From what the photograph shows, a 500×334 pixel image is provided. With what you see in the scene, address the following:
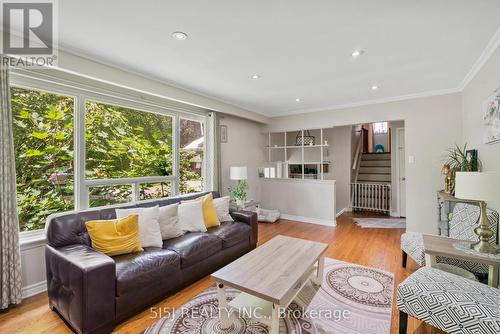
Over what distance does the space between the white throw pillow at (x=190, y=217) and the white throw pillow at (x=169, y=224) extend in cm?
9

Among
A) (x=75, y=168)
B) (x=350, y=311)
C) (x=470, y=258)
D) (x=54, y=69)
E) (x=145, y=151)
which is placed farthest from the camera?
(x=145, y=151)

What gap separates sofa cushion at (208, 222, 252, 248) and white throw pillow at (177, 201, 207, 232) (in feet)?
0.53

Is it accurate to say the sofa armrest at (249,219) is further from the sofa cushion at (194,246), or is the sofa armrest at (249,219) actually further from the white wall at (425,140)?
the white wall at (425,140)

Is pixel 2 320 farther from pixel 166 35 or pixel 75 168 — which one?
pixel 166 35

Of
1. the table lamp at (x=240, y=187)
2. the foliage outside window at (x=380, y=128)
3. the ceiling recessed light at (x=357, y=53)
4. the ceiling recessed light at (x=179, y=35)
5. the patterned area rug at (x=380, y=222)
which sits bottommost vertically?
the patterned area rug at (x=380, y=222)

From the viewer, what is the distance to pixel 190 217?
295cm

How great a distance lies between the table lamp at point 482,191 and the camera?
1.80 m

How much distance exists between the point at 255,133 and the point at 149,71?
3.15m

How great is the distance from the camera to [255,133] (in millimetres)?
5750

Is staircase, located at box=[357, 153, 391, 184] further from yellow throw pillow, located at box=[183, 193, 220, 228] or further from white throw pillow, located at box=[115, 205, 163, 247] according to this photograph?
white throw pillow, located at box=[115, 205, 163, 247]

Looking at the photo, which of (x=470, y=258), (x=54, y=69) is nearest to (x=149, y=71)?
(x=54, y=69)

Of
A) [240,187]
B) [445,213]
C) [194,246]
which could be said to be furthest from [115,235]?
[445,213]

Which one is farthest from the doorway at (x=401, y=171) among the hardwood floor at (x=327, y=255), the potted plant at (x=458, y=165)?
the potted plant at (x=458, y=165)

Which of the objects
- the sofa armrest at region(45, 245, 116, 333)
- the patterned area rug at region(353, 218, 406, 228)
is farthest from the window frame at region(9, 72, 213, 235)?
the patterned area rug at region(353, 218, 406, 228)
